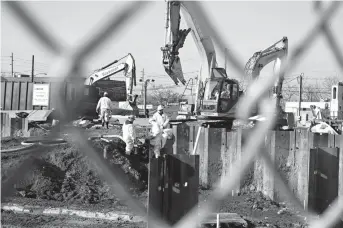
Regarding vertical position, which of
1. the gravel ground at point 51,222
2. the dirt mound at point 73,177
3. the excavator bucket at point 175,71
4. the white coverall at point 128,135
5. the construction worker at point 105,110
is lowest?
the gravel ground at point 51,222

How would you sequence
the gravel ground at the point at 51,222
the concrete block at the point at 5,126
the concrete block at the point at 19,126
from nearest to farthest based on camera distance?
the gravel ground at the point at 51,222 < the concrete block at the point at 19,126 < the concrete block at the point at 5,126

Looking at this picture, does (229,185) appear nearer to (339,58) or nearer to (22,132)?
(339,58)

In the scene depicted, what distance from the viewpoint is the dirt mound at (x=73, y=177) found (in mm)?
10273

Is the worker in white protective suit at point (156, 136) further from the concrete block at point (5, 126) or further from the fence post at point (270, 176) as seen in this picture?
the concrete block at point (5, 126)

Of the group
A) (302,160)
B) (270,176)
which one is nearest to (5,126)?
(270,176)

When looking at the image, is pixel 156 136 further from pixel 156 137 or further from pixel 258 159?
pixel 258 159

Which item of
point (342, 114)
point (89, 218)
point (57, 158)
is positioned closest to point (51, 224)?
point (89, 218)

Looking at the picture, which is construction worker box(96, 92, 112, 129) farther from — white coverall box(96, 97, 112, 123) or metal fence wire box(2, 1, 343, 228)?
metal fence wire box(2, 1, 343, 228)

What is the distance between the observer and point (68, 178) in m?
11.2

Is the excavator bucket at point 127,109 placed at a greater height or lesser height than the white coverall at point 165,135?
greater

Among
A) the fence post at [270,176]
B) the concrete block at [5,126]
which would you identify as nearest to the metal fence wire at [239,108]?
the fence post at [270,176]

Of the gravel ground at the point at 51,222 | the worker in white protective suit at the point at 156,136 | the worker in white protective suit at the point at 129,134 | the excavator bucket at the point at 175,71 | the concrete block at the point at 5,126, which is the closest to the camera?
the gravel ground at the point at 51,222

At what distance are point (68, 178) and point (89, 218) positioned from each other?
104 inches

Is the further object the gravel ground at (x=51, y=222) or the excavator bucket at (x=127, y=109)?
the excavator bucket at (x=127, y=109)
